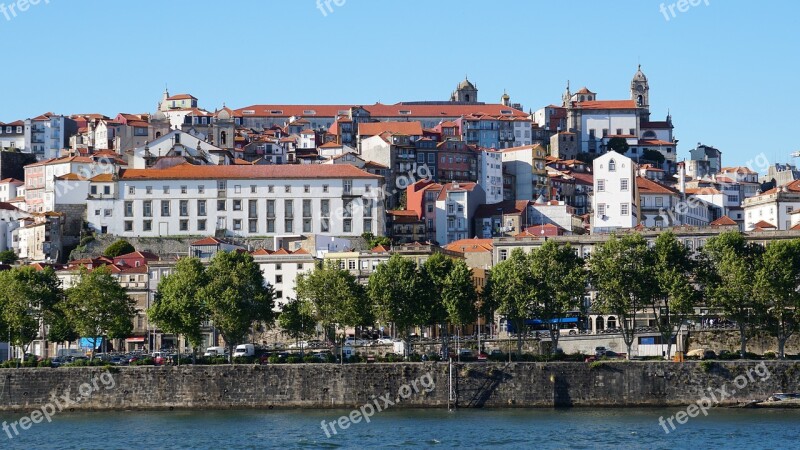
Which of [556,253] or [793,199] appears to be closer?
[556,253]

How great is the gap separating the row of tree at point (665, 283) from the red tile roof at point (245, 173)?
4971 centimetres

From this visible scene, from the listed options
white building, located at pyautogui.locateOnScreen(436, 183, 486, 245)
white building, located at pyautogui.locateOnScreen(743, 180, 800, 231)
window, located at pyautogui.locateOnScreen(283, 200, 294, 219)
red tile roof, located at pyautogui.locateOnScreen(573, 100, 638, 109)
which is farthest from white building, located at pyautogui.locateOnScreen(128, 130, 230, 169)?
red tile roof, located at pyautogui.locateOnScreen(573, 100, 638, 109)

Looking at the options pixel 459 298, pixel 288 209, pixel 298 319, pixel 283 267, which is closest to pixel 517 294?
pixel 459 298

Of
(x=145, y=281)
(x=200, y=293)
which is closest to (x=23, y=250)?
(x=145, y=281)

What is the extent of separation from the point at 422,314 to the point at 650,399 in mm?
14558

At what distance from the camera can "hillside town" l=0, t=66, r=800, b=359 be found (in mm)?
112438

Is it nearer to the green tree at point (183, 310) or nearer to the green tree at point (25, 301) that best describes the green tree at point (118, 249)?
the green tree at point (25, 301)

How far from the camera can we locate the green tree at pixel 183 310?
86688mm

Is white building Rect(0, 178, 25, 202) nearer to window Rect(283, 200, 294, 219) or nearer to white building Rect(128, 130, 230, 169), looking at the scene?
white building Rect(128, 130, 230, 169)

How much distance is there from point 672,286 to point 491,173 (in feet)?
265

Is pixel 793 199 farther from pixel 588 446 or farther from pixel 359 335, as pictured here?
pixel 588 446

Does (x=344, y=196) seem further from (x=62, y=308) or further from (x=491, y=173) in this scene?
(x=62, y=308)

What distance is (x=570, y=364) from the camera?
8050 cm

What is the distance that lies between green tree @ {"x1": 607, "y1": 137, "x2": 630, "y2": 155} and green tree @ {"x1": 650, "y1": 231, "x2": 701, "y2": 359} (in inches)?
3917
